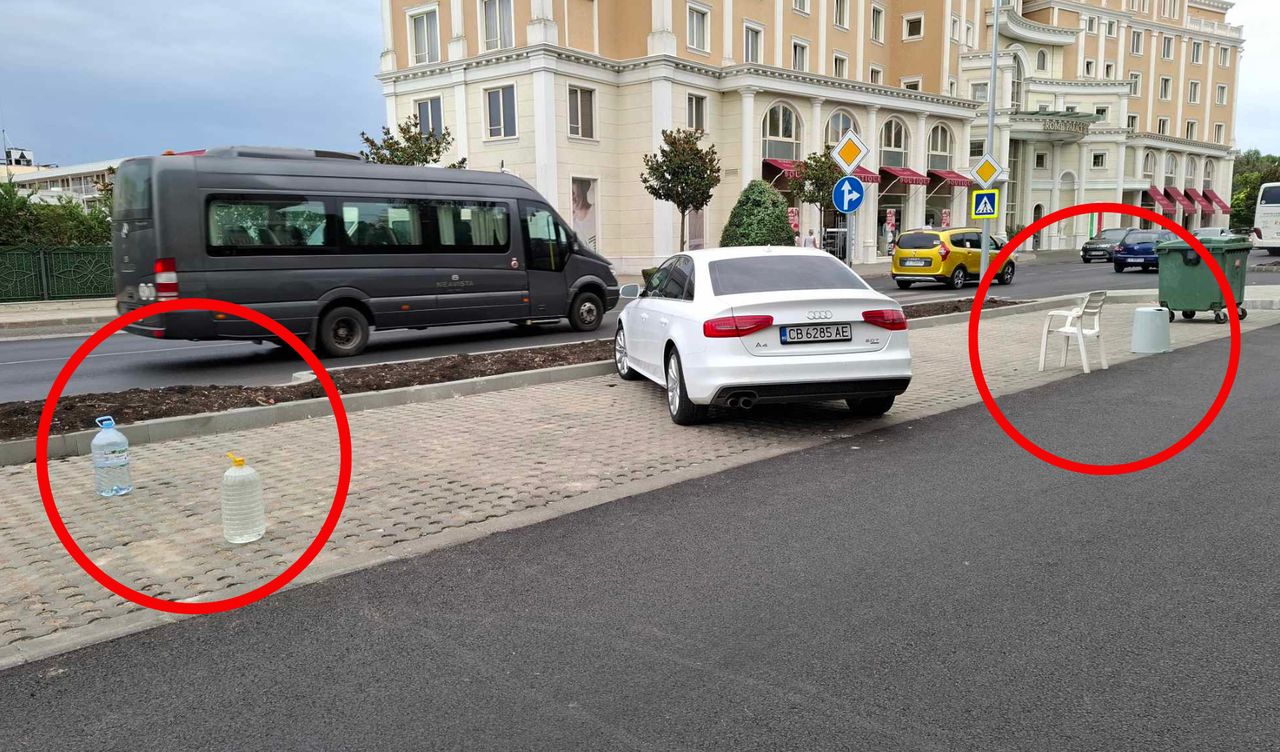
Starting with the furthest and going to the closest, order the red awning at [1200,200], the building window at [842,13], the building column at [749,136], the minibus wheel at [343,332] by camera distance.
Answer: the red awning at [1200,200] < the building window at [842,13] < the building column at [749,136] < the minibus wheel at [343,332]

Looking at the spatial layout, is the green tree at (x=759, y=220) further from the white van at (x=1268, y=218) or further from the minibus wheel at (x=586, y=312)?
the white van at (x=1268, y=218)

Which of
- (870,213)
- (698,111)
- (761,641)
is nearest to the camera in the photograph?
(761,641)

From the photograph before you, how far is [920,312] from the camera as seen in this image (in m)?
17.1

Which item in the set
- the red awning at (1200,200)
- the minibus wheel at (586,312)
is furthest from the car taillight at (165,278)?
the red awning at (1200,200)

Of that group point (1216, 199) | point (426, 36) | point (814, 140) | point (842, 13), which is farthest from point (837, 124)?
point (1216, 199)

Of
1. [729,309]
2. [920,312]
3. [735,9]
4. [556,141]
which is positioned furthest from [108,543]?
[735,9]

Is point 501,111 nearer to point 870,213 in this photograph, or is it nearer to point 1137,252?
point 870,213

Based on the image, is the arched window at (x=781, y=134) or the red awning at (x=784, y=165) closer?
the red awning at (x=784, y=165)

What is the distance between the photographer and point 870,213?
49.3 metres

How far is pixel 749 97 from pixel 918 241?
56.0 feet

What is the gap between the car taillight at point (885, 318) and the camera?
7.59 meters

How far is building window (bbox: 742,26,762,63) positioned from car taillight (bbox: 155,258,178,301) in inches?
1446

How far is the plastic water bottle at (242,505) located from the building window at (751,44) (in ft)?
141

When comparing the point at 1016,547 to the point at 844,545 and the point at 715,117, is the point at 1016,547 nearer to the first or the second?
the point at 844,545
